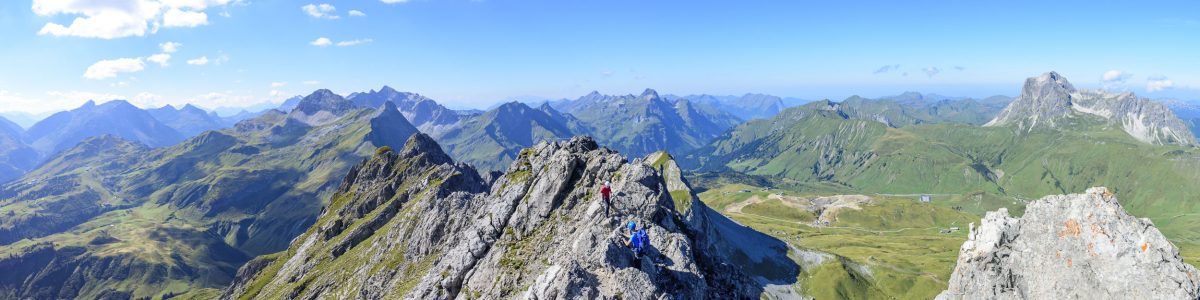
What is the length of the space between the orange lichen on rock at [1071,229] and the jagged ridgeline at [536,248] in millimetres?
30249

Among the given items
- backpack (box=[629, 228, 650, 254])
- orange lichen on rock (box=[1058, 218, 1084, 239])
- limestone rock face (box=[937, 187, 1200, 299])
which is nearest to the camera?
backpack (box=[629, 228, 650, 254])

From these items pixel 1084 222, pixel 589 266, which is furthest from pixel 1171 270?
pixel 589 266

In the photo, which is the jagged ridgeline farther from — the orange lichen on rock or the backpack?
the orange lichen on rock

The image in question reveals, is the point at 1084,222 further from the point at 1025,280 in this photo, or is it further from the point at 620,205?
the point at 620,205

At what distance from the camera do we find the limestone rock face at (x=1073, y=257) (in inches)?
1859

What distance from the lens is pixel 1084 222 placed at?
172ft

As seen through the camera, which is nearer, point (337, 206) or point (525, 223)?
point (525, 223)

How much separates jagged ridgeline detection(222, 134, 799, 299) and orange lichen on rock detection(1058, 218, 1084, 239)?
99.2ft

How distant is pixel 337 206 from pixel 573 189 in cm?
14699

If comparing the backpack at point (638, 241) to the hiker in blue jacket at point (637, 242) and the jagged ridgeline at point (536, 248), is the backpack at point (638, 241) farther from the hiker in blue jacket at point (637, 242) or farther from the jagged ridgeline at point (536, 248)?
the jagged ridgeline at point (536, 248)

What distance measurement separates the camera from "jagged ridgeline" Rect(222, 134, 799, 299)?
38844 millimetres

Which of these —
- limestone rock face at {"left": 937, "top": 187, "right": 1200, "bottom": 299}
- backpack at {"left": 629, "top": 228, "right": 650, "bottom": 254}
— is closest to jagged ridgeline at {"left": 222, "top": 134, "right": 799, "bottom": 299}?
backpack at {"left": 629, "top": 228, "right": 650, "bottom": 254}

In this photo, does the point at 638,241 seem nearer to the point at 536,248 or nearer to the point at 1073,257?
the point at 536,248

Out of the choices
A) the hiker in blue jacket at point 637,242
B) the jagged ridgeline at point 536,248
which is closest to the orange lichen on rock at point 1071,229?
the jagged ridgeline at point 536,248
